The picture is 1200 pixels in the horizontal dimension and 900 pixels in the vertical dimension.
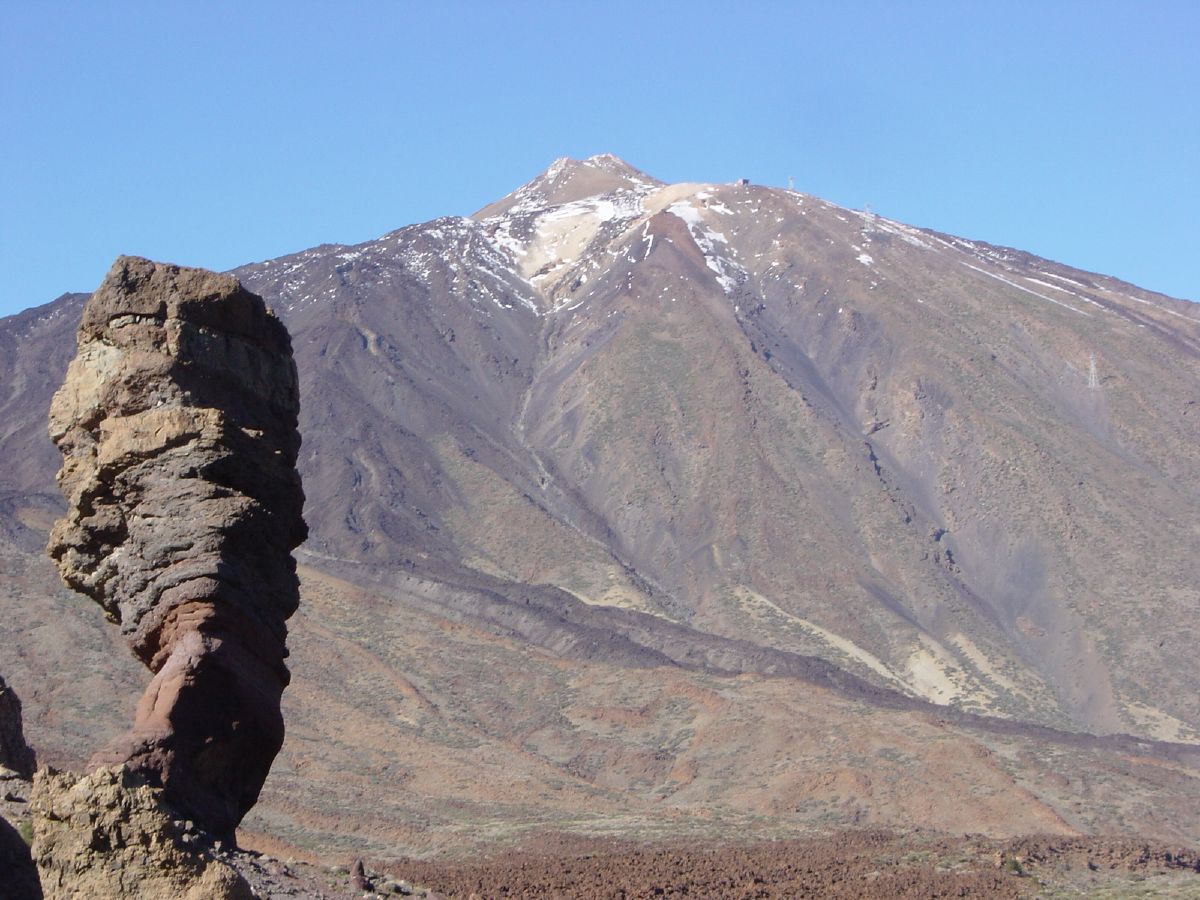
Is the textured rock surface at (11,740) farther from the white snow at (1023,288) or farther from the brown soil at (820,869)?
the white snow at (1023,288)

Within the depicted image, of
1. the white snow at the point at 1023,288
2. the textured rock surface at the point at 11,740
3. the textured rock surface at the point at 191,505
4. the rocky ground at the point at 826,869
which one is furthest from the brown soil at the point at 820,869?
the white snow at the point at 1023,288

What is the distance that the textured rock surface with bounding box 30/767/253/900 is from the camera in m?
10.3

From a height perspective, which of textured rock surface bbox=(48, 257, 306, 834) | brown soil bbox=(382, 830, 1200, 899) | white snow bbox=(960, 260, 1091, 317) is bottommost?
brown soil bbox=(382, 830, 1200, 899)

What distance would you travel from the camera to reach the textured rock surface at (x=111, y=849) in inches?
407

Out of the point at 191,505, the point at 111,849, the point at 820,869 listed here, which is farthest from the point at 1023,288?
the point at 111,849

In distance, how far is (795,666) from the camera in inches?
2948

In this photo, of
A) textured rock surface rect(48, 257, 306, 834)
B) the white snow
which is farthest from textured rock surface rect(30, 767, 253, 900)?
the white snow

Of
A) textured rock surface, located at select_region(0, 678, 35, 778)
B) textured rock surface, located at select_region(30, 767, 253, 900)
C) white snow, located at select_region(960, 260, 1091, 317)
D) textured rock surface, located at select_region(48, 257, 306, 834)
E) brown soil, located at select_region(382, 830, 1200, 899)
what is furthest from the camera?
white snow, located at select_region(960, 260, 1091, 317)

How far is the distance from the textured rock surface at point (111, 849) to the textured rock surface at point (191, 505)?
4.30 metres

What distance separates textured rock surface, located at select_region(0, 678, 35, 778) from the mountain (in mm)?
20240

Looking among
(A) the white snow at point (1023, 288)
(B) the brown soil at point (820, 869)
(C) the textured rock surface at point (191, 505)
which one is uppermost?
(A) the white snow at point (1023, 288)

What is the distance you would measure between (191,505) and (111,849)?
5.63 metres

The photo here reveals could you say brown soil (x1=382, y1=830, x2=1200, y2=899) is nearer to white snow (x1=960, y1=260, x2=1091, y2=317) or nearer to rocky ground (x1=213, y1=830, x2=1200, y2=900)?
rocky ground (x1=213, y1=830, x2=1200, y2=900)

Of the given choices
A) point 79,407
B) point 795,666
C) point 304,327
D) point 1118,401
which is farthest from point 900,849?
point 304,327
